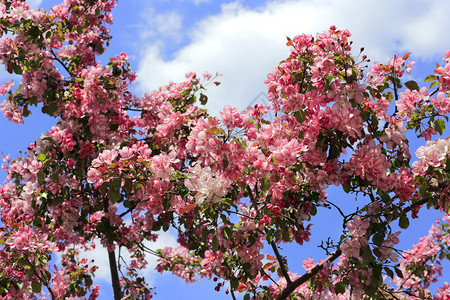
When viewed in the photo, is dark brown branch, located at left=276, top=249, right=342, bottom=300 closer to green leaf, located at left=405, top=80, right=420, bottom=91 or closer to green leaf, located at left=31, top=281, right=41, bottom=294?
green leaf, located at left=405, top=80, right=420, bottom=91

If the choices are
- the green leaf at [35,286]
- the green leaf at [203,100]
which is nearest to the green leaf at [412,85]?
the green leaf at [203,100]

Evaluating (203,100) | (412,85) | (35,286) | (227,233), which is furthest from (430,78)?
(35,286)

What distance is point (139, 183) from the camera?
3369mm

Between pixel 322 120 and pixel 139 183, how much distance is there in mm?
1473

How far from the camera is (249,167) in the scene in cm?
344

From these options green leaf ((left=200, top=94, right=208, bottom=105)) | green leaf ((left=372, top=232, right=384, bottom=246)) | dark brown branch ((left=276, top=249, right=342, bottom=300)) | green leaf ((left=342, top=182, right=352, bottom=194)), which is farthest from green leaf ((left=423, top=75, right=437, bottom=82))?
green leaf ((left=200, top=94, right=208, bottom=105))

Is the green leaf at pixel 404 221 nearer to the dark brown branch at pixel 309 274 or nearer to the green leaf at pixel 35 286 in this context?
the dark brown branch at pixel 309 274

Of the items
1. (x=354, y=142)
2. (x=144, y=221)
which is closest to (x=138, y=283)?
(x=144, y=221)

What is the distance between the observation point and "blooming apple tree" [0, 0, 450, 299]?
335 cm

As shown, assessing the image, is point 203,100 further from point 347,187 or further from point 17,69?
point 347,187

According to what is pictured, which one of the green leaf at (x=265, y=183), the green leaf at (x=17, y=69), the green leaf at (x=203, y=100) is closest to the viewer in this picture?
the green leaf at (x=265, y=183)

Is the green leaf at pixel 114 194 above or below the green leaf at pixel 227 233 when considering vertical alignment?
above

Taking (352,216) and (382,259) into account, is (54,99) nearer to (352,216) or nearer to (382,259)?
(352,216)

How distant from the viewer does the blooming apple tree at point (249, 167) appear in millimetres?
3354
